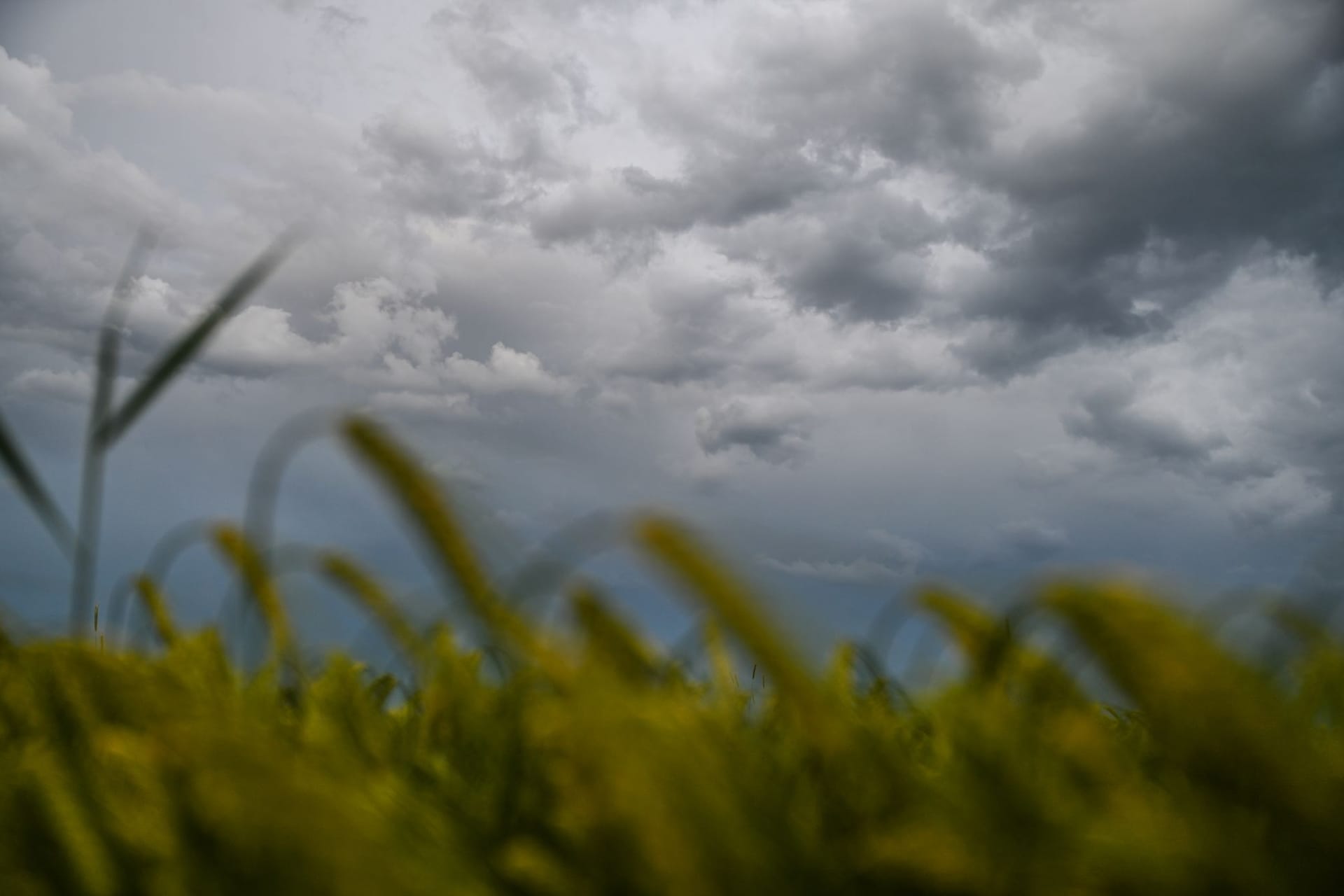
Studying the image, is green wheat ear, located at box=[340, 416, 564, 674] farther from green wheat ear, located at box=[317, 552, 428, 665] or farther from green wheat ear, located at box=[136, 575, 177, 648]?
green wheat ear, located at box=[136, 575, 177, 648]

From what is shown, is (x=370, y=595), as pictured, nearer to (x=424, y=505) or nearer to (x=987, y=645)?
(x=424, y=505)

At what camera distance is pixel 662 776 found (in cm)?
74

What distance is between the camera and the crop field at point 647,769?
2.22ft

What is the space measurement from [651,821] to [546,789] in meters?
0.57

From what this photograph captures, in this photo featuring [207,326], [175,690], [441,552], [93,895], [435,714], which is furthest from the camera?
[435,714]

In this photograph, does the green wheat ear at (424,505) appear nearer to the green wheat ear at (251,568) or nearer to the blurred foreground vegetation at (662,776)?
the blurred foreground vegetation at (662,776)

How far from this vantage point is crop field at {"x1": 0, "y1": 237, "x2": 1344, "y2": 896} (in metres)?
0.68

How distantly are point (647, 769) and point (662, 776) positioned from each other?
0.10 ft

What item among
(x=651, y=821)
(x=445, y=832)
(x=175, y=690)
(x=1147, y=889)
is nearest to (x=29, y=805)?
(x=175, y=690)

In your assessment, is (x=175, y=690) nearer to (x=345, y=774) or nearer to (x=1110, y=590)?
(x=345, y=774)

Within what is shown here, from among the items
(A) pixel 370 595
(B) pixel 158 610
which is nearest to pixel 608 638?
(A) pixel 370 595

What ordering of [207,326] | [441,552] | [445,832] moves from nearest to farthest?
[441,552], [445,832], [207,326]

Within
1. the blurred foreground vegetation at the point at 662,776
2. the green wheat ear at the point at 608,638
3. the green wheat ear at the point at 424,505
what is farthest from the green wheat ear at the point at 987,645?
the green wheat ear at the point at 424,505

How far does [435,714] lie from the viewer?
5.28 ft
